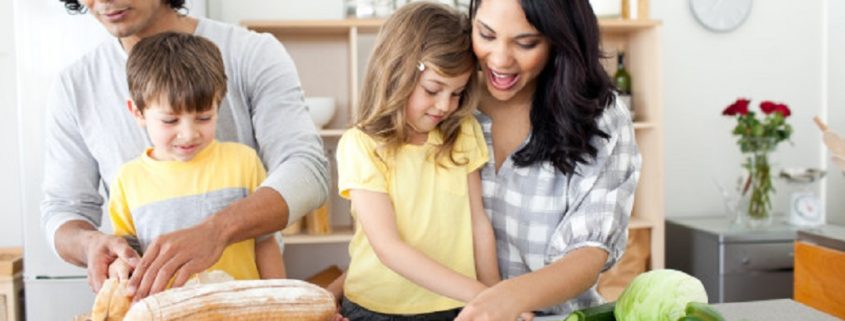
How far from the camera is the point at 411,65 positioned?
54.9 inches

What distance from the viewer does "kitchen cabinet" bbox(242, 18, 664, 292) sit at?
3.38 meters

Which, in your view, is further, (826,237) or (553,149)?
(826,237)

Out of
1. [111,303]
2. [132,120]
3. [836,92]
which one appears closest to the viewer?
[111,303]

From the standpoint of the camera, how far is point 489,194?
1.51 m

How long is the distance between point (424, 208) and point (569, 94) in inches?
13.4

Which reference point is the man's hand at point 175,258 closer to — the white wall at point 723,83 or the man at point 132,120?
the man at point 132,120

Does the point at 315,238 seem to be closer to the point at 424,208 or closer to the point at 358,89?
the point at 358,89

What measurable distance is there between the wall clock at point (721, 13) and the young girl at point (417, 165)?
2722 millimetres

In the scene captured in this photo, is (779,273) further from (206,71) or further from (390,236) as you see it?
(206,71)

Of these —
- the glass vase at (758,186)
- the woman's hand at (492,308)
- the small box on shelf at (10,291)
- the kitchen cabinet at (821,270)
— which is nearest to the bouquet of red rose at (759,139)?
the glass vase at (758,186)

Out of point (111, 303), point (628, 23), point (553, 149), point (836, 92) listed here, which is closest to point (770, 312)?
point (553, 149)

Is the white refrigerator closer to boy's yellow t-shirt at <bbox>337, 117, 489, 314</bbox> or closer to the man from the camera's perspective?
the man

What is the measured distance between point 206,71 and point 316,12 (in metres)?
2.41

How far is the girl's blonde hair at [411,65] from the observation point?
1389 mm
